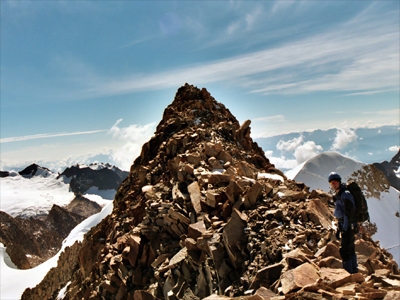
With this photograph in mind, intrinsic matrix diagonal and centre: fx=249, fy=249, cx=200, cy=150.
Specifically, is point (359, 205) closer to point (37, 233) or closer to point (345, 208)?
point (345, 208)

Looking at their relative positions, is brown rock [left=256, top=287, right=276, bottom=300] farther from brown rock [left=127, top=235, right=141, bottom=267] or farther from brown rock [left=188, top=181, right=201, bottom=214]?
brown rock [left=127, top=235, right=141, bottom=267]

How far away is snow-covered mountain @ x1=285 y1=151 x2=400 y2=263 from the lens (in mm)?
40719

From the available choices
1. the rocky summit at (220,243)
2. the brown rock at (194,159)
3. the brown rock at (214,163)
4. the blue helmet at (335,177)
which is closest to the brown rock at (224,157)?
the rocky summit at (220,243)

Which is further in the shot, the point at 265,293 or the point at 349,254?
the point at 349,254

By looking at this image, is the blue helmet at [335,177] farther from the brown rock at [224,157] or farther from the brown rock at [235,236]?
the brown rock at [224,157]

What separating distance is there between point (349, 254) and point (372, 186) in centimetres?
5768

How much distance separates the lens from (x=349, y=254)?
6.95 metres

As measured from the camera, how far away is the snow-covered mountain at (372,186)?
134 ft

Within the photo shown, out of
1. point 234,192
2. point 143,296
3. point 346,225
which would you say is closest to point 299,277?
point 346,225

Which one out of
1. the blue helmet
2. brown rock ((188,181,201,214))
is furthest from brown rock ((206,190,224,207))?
the blue helmet

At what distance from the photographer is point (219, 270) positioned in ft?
28.9

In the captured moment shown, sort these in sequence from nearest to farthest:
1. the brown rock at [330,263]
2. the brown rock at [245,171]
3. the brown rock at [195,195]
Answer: the brown rock at [330,263], the brown rock at [195,195], the brown rock at [245,171]

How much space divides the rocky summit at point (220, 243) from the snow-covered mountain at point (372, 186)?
28390 mm

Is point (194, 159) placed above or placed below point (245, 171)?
above
